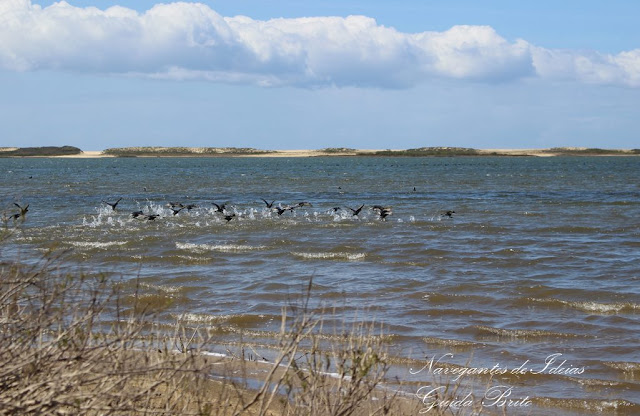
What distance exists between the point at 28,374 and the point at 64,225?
73.3ft

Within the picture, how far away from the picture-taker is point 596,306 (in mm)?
11922

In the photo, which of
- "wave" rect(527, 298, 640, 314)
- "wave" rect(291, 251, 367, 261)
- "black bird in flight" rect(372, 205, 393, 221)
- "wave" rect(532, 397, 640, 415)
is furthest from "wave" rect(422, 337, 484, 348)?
"black bird in flight" rect(372, 205, 393, 221)

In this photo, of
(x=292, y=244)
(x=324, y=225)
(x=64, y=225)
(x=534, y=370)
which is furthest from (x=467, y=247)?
(x=64, y=225)

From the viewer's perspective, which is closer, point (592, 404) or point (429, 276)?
point (592, 404)

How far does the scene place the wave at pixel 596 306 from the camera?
38.2 feet

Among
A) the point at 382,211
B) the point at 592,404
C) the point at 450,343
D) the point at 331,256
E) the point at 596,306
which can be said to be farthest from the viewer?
the point at 382,211

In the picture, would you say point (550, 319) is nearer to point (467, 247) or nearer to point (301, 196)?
point (467, 247)

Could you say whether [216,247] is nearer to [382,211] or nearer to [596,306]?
[382,211]

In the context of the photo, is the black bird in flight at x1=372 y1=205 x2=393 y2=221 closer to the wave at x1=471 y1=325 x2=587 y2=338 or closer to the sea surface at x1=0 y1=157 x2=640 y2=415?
the sea surface at x1=0 y1=157 x2=640 y2=415

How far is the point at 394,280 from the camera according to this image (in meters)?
14.2

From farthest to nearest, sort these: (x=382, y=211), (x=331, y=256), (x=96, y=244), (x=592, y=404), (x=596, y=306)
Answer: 1. (x=382, y=211)
2. (x=96, y=244)
3. (x=331, y=256)
4. (x=596, y=306)
5. (x=592, y=404)

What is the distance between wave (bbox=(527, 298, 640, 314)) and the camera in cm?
1164

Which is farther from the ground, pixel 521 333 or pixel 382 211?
pixel 382 211

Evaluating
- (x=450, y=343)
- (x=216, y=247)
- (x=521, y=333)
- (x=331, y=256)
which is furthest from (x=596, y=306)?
(x=216, y=247)
